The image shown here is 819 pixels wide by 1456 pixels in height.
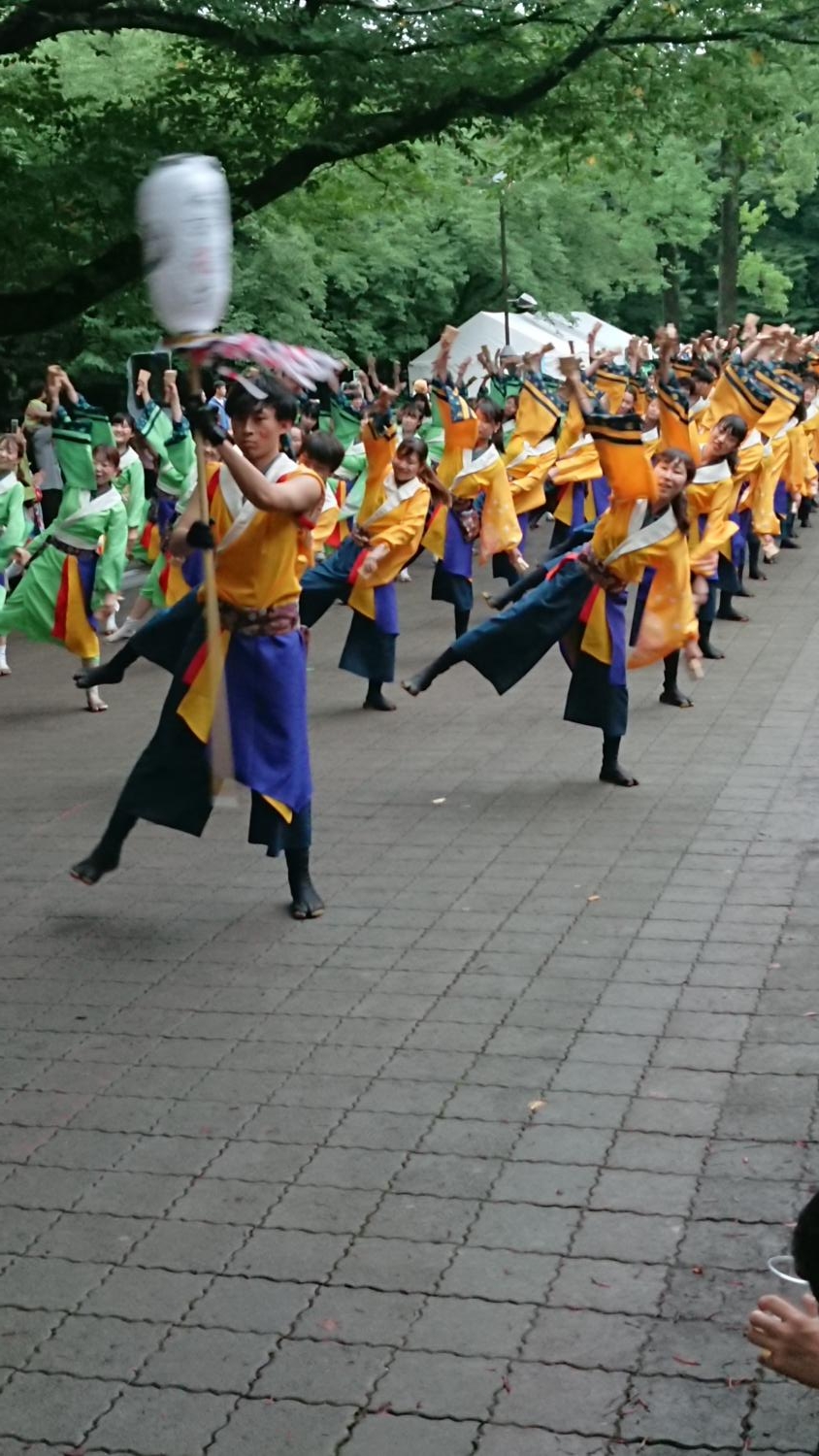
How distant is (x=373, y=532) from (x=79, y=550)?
1734 millimetres

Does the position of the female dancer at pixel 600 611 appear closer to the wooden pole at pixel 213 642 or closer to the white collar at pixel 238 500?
the white collar at pixel 238 500

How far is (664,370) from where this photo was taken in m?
11.6

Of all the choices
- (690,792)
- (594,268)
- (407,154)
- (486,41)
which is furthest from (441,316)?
(690,792)

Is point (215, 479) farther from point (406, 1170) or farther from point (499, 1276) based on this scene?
point (499, 1276)

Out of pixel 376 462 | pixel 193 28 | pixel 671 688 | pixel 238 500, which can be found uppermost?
pixel 193 28

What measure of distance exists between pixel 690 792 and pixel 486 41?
612cm

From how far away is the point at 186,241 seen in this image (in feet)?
15.8

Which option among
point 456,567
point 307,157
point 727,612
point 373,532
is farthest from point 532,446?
point 373,532

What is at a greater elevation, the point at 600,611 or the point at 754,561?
the point at 600,611

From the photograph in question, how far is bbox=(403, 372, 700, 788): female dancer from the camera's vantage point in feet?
28.4

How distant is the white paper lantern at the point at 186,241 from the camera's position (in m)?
4.80

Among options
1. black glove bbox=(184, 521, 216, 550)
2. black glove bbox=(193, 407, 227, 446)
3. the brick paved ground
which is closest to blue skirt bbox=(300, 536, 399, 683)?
the brick paved ground

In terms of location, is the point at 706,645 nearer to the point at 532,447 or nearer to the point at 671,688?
the point at 671,688

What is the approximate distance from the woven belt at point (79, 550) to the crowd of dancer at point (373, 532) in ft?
0.04
